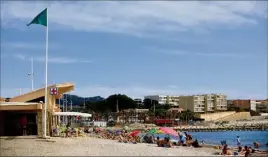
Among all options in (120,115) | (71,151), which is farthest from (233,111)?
(71,151)

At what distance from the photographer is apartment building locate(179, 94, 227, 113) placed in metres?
178

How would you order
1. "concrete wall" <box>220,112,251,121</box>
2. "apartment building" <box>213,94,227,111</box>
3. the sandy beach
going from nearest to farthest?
1. the sandy beach
2. "concrete wall" <box>220,112,251,121</box>
3. "apartment building" <box>213,94,227,111</box>

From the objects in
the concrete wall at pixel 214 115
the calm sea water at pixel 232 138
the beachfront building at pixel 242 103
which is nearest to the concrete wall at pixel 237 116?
the concrete wall at pixel 214 115

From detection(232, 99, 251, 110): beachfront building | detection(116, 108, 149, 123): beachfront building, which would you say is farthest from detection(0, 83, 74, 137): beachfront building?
detection(232, 99, 251, 110): beachfront building

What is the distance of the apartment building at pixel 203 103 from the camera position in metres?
178

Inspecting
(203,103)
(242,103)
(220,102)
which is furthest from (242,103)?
(203,103)

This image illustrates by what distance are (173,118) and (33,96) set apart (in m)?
110

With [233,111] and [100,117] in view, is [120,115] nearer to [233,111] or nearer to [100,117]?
[100,117]

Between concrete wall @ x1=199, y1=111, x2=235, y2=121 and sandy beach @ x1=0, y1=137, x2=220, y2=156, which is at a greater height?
sandy beach @ x1=0, y1=137, x2=220, y2=156

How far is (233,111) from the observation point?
176 meters

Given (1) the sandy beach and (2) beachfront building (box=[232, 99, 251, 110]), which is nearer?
(1) the sandy beach

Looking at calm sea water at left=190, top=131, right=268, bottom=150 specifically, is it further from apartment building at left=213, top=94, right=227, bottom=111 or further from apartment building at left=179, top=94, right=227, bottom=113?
apartment building at left=213, top=94, right=227, bottom=111

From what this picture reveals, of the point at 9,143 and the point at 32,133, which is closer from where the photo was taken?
the point at 9,143

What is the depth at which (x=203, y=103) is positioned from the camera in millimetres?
181125
